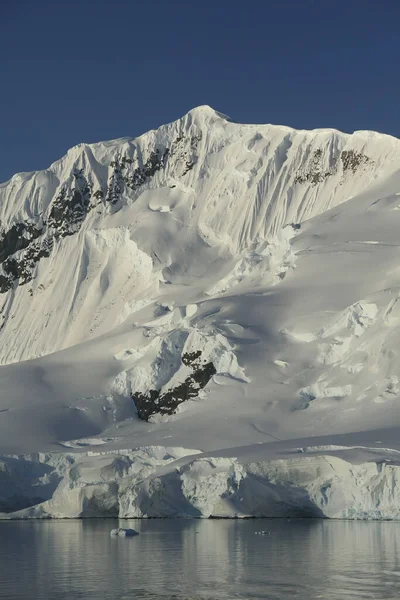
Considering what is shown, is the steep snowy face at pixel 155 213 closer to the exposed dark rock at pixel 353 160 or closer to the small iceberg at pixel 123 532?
the exposed dark rock at pixel 353 160

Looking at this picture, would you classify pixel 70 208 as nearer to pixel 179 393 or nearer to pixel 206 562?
pixel 179 393

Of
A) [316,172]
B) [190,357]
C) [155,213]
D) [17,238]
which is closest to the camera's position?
[190,357]

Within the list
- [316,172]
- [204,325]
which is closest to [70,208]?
[316,172]

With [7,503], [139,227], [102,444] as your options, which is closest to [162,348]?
[102,444]

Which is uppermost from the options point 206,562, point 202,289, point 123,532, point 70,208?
point 70,208

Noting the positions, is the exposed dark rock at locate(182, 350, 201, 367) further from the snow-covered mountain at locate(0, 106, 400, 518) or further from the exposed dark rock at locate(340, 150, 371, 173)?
the exposed dark rock at locate(340, 150, 371, 173)

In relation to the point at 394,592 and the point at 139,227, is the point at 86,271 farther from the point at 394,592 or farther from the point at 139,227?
the point at 394,592
